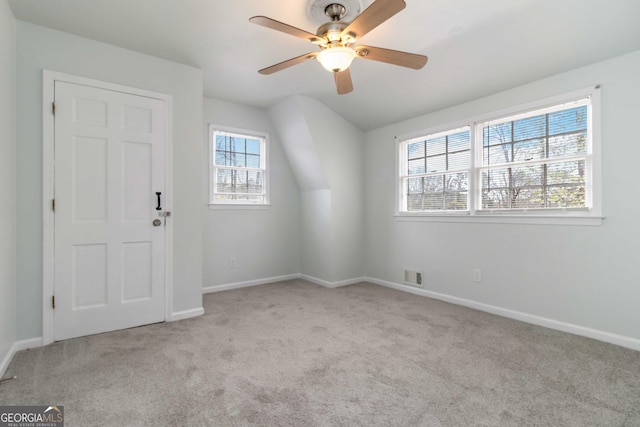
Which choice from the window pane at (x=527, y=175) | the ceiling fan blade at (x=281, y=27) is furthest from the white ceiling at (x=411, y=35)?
the window pane at (x=527, y=175)

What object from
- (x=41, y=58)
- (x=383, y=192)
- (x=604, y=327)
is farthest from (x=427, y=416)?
(x=41, y=58)

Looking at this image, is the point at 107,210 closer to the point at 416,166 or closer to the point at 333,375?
the point at 333,375

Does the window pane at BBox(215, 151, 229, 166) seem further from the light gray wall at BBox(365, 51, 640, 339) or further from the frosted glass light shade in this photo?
the frosted glass light shade

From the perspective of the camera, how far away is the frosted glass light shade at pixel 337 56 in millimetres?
2014

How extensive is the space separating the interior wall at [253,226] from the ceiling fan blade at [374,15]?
2.84 metres

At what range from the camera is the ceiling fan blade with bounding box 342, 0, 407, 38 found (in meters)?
1.63

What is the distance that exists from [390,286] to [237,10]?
367 cm

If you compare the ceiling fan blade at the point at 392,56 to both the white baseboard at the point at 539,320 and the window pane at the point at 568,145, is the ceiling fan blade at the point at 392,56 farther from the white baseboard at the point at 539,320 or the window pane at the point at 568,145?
the white baseboard at the point at 539,320

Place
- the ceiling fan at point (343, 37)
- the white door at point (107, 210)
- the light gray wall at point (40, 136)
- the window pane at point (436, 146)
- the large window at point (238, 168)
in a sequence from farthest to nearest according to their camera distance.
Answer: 1. the large window at point (238, 168)
2. the window pane at point (436, 146)
3. the white door at point (107, 210)
4. the light gray wall at point (40, 136)
5. the ceiling fan at point (343, 37)

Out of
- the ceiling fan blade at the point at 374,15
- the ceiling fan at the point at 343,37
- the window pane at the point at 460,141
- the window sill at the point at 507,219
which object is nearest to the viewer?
the ceiling fan blade at the point at 374,15

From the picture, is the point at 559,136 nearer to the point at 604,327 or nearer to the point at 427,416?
the point at 604,327

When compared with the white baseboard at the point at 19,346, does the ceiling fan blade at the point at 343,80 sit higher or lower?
higher

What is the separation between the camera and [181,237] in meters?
3.21

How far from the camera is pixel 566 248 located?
9.46ft
